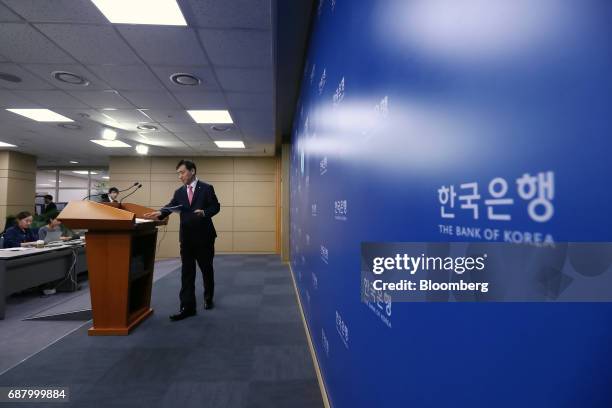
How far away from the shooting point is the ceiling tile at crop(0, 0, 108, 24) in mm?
2166

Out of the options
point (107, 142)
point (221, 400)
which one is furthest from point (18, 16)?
point (107, 142)

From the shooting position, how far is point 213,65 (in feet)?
10.3

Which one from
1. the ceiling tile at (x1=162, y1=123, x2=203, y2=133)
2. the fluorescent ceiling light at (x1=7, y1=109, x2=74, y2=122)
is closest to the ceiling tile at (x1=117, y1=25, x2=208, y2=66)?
the ceiling tile at (x1=162, y1=123, x2=203, y2=133)

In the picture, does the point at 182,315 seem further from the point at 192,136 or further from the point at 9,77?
the point at 192,136

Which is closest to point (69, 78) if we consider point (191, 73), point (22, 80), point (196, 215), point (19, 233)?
point (22, 80)

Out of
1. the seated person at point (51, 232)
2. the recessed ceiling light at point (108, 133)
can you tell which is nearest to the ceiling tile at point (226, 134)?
the recessed ceiling light at point (108, 133)

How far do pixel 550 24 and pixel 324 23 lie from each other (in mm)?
1793

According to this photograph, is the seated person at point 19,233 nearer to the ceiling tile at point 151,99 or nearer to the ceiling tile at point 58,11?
the ceiling tile at point 151,99

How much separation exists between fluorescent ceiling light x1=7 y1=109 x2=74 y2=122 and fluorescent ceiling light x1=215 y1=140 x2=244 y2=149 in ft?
8.61

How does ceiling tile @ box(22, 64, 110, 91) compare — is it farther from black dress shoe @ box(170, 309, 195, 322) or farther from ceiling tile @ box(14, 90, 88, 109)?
black dress shoe @ box(170, 309, 195, 322)

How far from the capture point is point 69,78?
3.36m

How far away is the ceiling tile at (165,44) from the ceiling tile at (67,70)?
84 centimetres

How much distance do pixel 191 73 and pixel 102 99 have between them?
1644 mm

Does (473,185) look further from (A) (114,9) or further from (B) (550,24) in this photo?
(A) (114,9)
